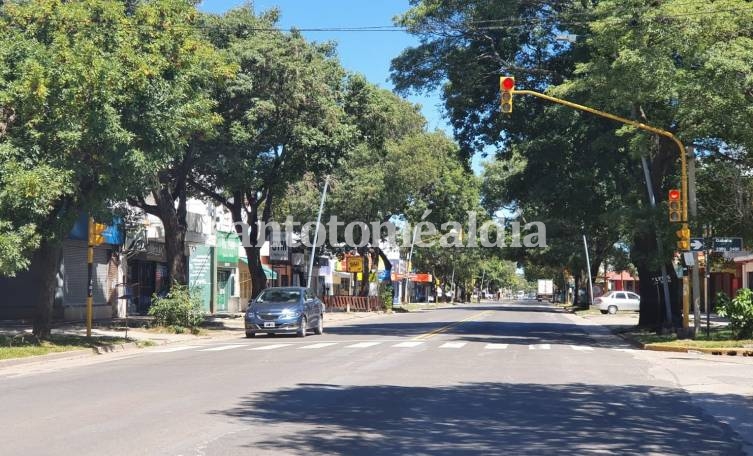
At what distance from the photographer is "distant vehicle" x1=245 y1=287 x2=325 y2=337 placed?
27.9 meters

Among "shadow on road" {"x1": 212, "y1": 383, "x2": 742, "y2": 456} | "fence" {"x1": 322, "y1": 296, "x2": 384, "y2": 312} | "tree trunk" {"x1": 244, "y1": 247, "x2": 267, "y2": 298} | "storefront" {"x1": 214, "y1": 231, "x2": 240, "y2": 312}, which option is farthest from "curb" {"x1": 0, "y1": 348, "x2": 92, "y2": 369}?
"fence" {"x1": 322, "y1": 296, "x2": 384, "y2": 312}

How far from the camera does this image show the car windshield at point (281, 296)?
1128 inches

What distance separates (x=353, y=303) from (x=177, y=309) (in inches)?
1091

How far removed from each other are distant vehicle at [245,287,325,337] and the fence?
27.1 m

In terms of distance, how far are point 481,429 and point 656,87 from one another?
1511 cm

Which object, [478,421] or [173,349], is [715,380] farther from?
[173,349]

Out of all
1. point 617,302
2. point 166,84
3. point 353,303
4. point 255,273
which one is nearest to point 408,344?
point 166,84

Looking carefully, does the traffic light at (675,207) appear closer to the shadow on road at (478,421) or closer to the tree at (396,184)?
the shadow on road at (478,421)

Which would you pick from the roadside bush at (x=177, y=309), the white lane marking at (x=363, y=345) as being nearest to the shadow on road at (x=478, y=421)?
the white lane marking at (x=363, y=345)

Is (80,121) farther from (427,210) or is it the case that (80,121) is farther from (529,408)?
(427,210)

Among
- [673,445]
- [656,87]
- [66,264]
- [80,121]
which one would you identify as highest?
[656,87]

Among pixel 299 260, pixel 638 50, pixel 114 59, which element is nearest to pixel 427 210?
pixel 299 260

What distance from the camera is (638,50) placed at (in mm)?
22703

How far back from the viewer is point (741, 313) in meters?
24.3
